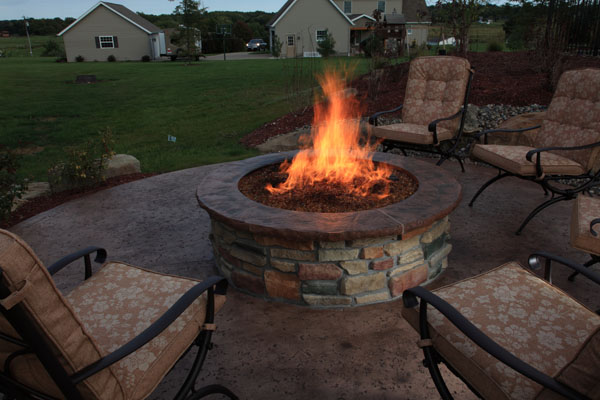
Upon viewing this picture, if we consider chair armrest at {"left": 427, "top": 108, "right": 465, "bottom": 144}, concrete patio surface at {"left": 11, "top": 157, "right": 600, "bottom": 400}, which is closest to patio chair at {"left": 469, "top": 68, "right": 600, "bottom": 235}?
concrete patio surface at {"left": 11, "top": 157, "right": 600, "bottom": 400}

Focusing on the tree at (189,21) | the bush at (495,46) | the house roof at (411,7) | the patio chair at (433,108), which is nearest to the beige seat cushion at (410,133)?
the patio chair at (433,108)

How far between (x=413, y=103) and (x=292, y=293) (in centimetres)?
435

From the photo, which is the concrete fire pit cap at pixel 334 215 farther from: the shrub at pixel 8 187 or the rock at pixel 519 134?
the rock at pixel 519 134

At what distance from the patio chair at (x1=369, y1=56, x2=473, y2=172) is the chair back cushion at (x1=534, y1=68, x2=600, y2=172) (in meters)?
1.25

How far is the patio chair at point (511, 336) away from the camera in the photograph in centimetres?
133

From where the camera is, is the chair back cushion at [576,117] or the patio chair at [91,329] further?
the chair back cushion at [576,117]

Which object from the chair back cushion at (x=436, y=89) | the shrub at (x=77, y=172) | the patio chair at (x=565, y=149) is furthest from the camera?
the chair back cushion at (x=436, y=89)

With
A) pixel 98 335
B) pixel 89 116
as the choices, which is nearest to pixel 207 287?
pixel 98 335

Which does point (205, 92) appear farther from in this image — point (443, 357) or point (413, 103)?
point (443, 357)

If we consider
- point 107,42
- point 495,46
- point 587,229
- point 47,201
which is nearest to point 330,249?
point 587,229

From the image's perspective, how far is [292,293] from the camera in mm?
2988

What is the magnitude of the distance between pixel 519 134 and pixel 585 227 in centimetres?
379

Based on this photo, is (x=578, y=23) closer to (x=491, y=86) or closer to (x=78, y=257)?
(x=491, y=86)

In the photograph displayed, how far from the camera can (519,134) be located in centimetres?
609
